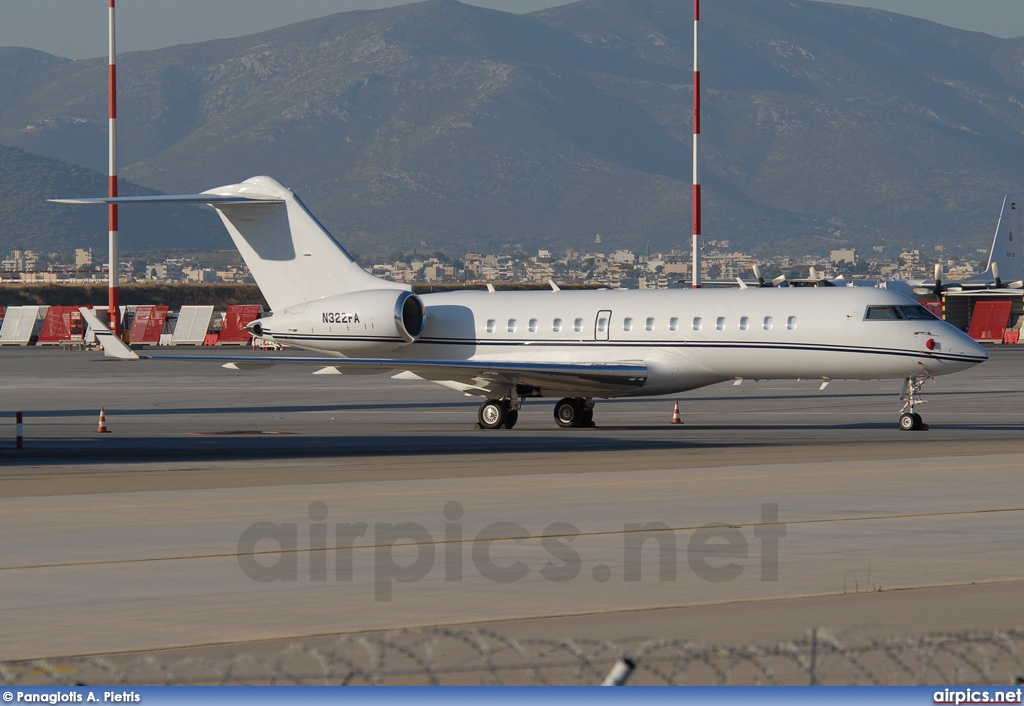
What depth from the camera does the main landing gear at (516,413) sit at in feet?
114

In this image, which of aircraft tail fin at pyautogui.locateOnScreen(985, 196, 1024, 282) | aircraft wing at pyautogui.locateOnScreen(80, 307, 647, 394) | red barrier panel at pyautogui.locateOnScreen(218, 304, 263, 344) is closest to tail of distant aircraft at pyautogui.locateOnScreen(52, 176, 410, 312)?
aircraft wing at pyautogui.locateOnScreen(80, 307, 647, 394)


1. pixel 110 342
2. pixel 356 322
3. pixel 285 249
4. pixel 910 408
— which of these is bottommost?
pixel 910 408

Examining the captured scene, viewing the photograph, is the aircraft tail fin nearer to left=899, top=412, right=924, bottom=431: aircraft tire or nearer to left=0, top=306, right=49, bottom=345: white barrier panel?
left=0, top=306, right=49, bottom=345: white barrier panel

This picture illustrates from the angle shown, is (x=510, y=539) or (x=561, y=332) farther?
(x=561, y=332)

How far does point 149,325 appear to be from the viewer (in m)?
85.4

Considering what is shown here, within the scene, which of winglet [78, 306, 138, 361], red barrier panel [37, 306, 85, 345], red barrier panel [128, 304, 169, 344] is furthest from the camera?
red barrier panel [37, 306, 85, 345]

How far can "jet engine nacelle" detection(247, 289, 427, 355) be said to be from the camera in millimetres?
35562

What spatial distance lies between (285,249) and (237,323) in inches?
1879

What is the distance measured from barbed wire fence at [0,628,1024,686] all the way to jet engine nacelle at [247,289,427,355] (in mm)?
24661

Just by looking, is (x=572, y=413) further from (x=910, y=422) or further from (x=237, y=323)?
(x=237, y=323)

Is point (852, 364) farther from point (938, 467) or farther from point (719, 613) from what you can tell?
point (719, 613)

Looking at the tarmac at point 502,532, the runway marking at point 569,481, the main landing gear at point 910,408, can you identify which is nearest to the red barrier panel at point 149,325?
the tarmac at point 502,532

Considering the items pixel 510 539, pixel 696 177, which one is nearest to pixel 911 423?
pixel 510 539

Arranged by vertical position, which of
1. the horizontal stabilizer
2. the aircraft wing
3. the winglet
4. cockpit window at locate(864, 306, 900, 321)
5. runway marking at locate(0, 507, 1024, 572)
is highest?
the horizontal stabilizer
